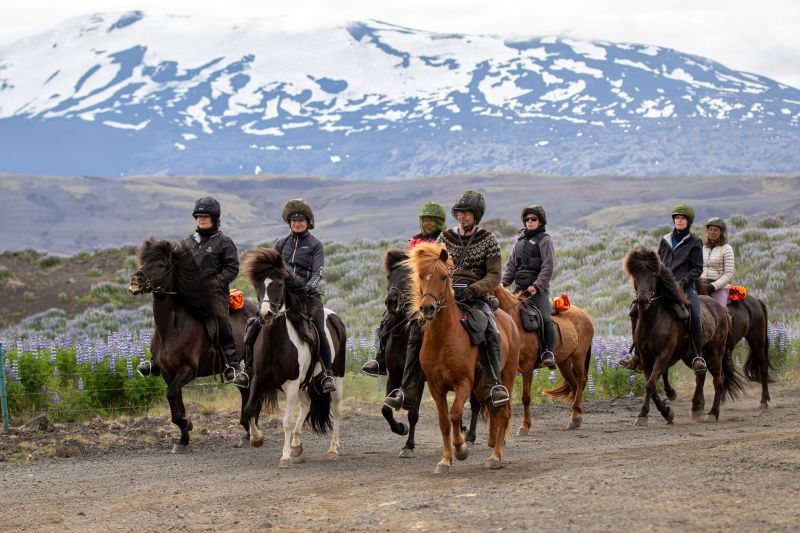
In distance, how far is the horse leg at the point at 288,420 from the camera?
490 inches

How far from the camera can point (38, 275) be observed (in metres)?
44.1

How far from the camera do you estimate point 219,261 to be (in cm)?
1418

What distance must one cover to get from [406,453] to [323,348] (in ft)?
4.85

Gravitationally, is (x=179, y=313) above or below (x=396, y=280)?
below

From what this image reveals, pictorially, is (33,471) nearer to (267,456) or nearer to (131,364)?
(267,456)

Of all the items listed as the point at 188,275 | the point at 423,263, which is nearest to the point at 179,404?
the point at 188,275

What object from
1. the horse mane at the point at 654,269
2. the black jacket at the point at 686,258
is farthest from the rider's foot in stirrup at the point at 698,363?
the black jacket at the point at 686,258

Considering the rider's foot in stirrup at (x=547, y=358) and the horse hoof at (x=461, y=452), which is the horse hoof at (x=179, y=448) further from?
the rider's foot in stirrup at (x=547, y=358)

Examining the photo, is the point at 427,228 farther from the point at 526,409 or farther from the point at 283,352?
the point at 526,409

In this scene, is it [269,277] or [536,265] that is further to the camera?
[536,265]

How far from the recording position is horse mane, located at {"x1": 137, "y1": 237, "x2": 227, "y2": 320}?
13.6 meters

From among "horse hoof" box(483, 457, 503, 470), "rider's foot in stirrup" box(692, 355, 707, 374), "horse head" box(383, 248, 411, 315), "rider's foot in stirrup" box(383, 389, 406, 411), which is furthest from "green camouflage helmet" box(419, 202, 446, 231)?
"rider's foot in stirrup" box(692, 355, 707, 374)

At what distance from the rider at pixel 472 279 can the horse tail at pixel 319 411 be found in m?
2.00

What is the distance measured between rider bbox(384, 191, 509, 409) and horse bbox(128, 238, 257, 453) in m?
2.91
